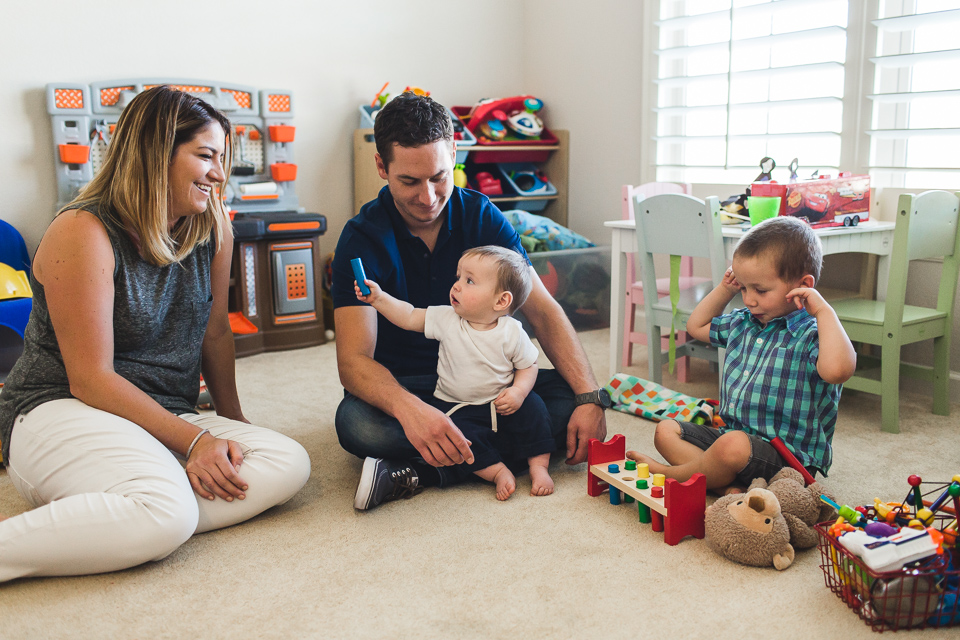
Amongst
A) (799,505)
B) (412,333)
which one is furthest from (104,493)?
(799,505)

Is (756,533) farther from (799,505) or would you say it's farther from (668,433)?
(668,433)

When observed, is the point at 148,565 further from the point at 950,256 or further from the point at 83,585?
the point at 950,256

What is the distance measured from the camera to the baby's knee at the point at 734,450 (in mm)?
1519

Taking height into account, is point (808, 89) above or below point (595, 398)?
above

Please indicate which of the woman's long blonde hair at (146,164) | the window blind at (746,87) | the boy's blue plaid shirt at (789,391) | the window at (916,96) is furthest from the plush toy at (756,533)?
the window blind at (746,87)

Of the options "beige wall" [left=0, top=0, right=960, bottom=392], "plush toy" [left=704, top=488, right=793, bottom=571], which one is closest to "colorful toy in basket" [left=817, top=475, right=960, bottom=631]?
"plush toy" [left=704, top=488, right=793, bottom=571]

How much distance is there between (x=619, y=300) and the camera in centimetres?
263

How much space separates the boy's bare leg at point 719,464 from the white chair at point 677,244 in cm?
55

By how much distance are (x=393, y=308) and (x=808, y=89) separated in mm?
1873

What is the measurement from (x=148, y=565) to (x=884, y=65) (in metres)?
2.46

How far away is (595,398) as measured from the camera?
174cm

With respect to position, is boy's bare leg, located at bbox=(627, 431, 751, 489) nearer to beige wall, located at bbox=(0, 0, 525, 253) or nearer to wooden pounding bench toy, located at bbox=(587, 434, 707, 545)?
wooden pounding bench toy, located at bbox=(587, 434, 707, 545)

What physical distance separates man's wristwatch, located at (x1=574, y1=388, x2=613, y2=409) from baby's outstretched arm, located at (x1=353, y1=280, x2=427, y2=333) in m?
0.40

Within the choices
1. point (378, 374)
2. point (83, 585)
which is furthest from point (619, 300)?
point (83, 585)
